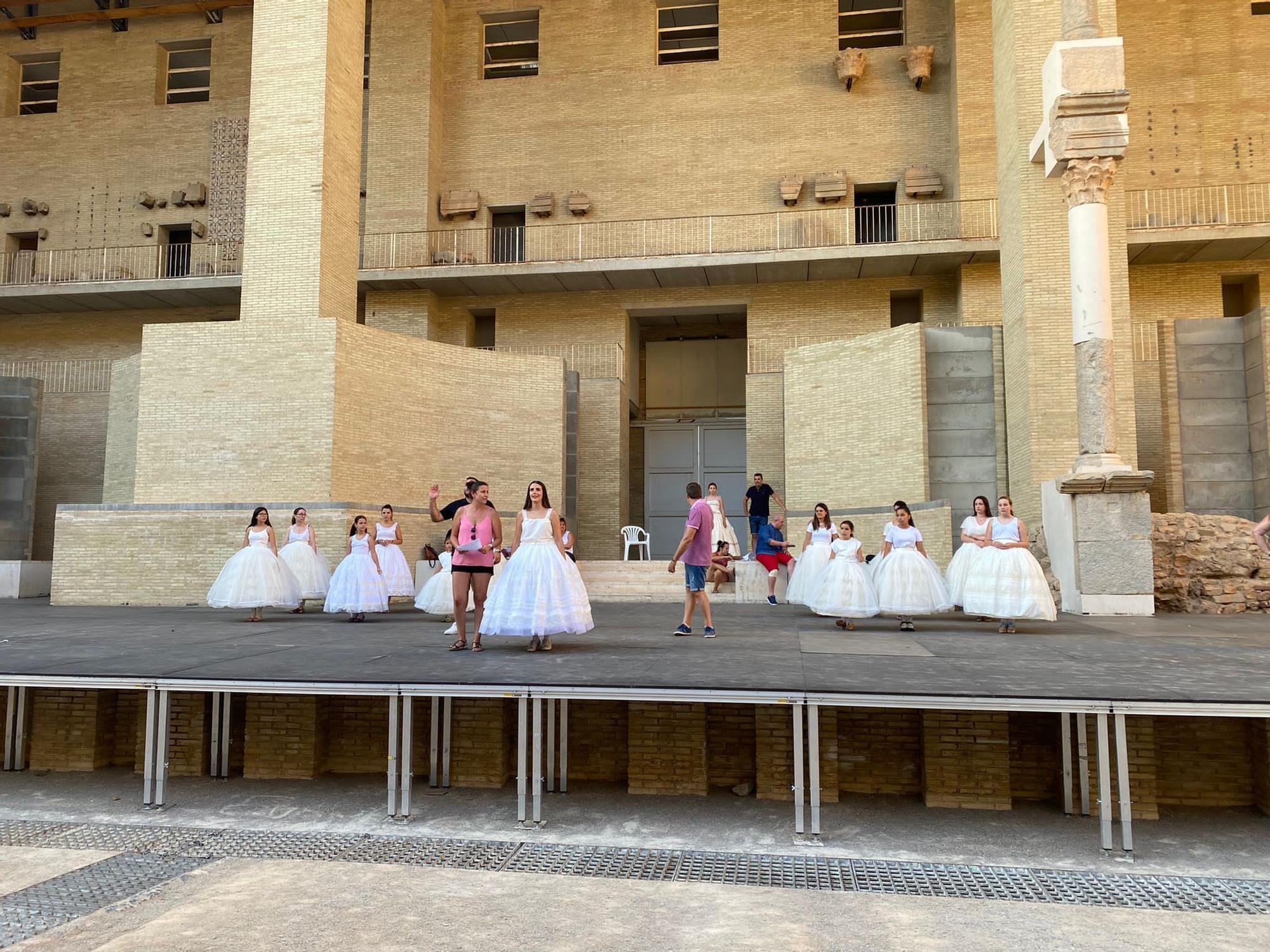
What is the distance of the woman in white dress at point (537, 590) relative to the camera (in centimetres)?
809

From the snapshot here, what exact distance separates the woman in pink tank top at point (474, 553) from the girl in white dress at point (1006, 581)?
5504 millimetres

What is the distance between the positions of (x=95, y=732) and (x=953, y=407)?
14.8 m

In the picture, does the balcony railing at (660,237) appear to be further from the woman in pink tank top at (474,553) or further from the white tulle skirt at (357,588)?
the woman in pink tank top at (474,553)

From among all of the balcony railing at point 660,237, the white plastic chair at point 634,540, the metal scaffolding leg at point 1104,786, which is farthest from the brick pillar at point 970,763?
the balcony railing at point 660,237

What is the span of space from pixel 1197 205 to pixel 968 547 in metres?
17.3

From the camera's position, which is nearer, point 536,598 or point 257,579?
point 536,598

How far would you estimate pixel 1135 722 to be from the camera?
6.61 m

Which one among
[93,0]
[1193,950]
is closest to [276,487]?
[1193,950]

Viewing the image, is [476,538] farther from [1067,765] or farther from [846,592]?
[1067,765]

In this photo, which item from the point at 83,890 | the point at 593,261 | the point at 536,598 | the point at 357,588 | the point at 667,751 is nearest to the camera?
the point at 83,890

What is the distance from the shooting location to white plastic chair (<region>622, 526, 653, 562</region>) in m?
22.6

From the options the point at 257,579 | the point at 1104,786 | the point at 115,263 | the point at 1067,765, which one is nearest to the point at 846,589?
the point at 1067,765

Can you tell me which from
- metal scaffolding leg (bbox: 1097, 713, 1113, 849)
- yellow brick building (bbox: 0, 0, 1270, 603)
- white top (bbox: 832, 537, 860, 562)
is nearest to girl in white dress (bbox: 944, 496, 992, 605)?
white top (bbox: 832, 537, 860, 562)

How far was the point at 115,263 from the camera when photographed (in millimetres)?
27781
